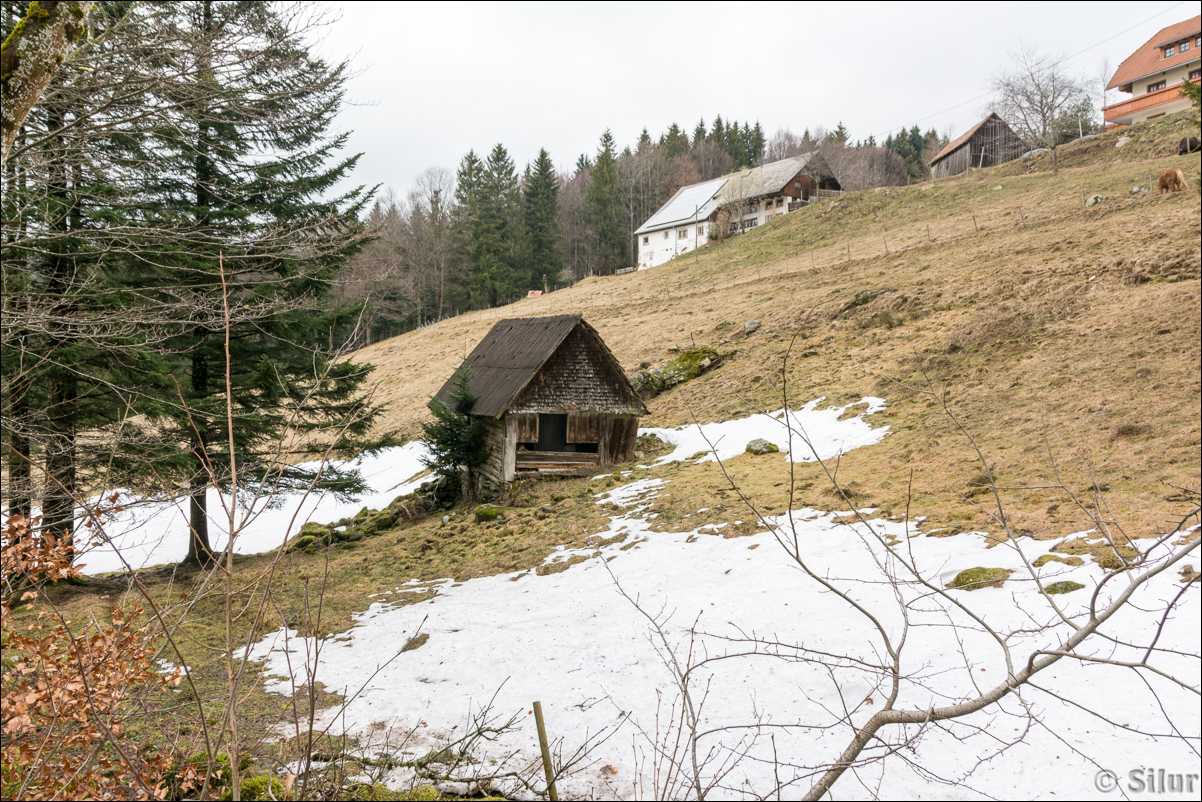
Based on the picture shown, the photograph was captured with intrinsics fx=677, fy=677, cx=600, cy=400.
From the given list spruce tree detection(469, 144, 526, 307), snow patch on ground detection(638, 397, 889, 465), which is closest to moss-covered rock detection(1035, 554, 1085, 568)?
snow patch on ground detection(638, 397, 889, 465)

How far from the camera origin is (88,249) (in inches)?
386

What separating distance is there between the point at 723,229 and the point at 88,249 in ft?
152

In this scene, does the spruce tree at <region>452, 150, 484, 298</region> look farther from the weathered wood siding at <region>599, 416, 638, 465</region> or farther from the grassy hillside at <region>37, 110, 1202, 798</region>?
the weathered wood siding at <region>599, 416, 638, 465</region>

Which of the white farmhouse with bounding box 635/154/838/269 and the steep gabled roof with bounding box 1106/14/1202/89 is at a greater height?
the steep gabled roof with bounding box 1106/14/1202/89

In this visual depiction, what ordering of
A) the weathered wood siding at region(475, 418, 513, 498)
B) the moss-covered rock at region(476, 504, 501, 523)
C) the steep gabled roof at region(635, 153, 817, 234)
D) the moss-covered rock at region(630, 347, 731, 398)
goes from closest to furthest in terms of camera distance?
1. the moss-covered rock at region(476, 504, 501, 523)
2. the weathered wood siding at region(475, 418, 513, 498)
3. the moss-covered rock at region(630, 347, 731, 398)
4. the steep gabled roof at region(635, 153, 817, 234)

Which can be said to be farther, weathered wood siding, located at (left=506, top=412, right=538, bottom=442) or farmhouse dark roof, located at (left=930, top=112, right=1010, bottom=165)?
farmhouse dark roof, located at (left=930, top=112, right=1010, bottom=165)

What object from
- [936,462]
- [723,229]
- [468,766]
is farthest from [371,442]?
[723,229]

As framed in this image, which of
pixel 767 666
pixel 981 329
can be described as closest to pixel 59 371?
pixel 767 666

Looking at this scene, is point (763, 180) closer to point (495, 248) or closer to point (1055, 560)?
point (495, 248)

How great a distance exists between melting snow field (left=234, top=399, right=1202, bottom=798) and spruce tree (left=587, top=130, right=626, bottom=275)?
56859 mm

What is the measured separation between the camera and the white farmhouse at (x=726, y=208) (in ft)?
171

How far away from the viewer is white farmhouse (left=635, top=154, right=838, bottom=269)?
52.0m

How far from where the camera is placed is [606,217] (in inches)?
2574

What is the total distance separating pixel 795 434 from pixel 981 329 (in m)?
6.19
